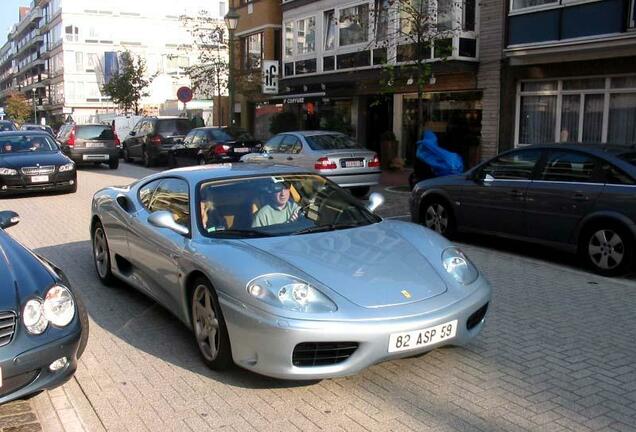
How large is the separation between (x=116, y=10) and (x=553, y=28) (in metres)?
73.3

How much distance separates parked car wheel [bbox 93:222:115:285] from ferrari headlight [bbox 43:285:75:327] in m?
2.61

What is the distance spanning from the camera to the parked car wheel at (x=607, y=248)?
702 centimetres

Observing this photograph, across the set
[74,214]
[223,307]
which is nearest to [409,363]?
[223,307]

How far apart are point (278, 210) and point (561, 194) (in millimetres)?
4085

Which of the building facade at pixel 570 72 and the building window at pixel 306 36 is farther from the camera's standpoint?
the building window at pixel 306 36

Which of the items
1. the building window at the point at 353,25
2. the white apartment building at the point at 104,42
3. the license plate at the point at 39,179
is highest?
the white apartment building at the point at 104,42

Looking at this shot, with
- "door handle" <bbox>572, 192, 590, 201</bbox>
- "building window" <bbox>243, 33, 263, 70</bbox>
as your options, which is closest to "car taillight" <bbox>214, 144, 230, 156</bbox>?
"building window" <bbox>243, 33, 263, 70</bbox>

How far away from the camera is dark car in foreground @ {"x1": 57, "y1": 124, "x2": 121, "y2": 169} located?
22531 mm

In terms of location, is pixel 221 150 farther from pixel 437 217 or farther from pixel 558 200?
pixel 558 200

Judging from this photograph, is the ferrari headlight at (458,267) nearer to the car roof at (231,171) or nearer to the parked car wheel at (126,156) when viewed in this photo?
the car roof at (231,171)

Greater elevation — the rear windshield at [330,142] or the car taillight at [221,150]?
the rear windshield at [330,142]

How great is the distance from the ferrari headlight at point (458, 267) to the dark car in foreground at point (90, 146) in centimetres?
1996

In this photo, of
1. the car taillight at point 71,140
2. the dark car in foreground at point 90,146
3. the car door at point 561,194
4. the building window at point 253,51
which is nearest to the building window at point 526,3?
the car door at point 561,194

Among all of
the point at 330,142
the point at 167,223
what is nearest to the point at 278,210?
the point at 167,223
